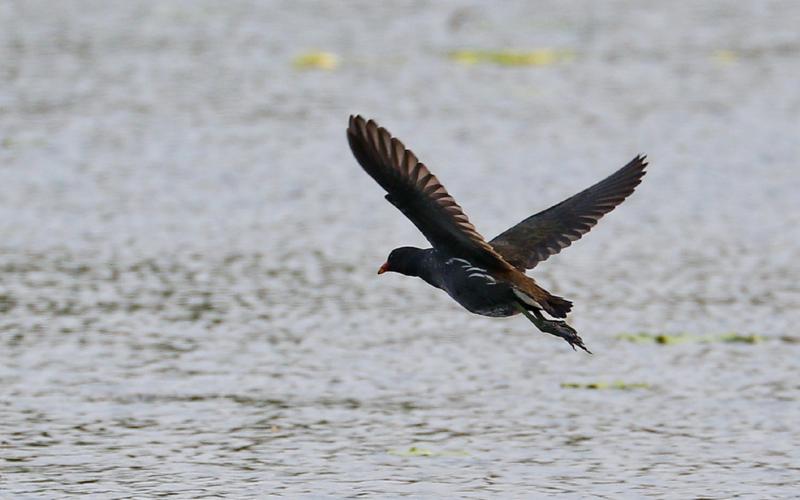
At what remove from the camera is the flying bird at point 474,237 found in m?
7.84

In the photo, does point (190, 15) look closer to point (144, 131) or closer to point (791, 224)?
point (144, 131)

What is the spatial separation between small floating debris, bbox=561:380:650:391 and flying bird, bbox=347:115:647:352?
5.86ft

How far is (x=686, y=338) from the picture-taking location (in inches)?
471

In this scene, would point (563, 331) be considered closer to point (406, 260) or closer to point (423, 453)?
point (406, 260)

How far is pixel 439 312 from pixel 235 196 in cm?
383

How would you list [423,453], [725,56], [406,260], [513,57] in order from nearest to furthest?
1. [406,260]
2. [423,453]
3. [513,57]
4. [725,56]

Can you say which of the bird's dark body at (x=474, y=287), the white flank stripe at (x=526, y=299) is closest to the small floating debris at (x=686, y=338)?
the bird's dark body at (x=474, y=287)

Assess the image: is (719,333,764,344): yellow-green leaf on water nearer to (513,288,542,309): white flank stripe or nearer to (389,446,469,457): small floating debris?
(389,446,469,457): small floating debris

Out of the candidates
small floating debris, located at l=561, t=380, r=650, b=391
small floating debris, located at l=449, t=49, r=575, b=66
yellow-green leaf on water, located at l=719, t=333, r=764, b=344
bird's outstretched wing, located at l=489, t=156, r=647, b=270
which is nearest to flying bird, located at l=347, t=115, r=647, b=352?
bird's outstretched wing, located at l=489, t=156, r=647, b=270

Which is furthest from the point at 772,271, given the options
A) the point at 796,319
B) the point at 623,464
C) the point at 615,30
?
the point at 615,30

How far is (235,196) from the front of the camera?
52.7ft

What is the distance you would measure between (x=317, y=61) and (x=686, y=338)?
1064cm

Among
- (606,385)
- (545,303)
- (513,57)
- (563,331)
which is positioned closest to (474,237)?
(545,303)

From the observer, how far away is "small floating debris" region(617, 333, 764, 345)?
1185 cm
